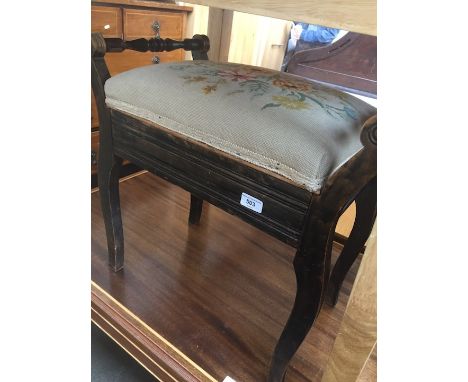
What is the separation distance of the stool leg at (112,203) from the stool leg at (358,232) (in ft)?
1.59

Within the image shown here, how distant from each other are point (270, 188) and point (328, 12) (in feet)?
0.75

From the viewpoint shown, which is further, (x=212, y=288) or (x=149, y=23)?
(x=149, y=23)

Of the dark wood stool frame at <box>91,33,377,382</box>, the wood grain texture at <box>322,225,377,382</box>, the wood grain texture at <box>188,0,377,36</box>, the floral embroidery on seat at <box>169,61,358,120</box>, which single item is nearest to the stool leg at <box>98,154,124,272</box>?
the dark wood stool frame at <box>91,33,377,382</box>

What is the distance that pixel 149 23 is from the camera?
108cm

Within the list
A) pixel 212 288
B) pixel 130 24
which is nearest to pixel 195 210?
pixel 212 288

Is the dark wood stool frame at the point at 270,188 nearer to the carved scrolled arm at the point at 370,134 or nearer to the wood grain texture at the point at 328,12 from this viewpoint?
the carved scrolled arm at the point at 370,134

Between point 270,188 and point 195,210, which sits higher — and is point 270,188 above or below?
above

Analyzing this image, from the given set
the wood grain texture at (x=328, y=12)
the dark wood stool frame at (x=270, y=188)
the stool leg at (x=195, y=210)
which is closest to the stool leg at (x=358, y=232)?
the dark wood stool frame at (x=270, y=188)

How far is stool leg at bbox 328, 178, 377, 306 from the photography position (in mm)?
637

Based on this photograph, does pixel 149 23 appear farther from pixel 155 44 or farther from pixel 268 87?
pixel 268 87

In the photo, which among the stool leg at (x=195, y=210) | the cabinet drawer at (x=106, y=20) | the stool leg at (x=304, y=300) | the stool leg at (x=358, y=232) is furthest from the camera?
the stool leg at (x=195, y=210)

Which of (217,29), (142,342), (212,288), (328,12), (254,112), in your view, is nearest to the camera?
(328,12)

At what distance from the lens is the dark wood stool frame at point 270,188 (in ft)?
1.47
